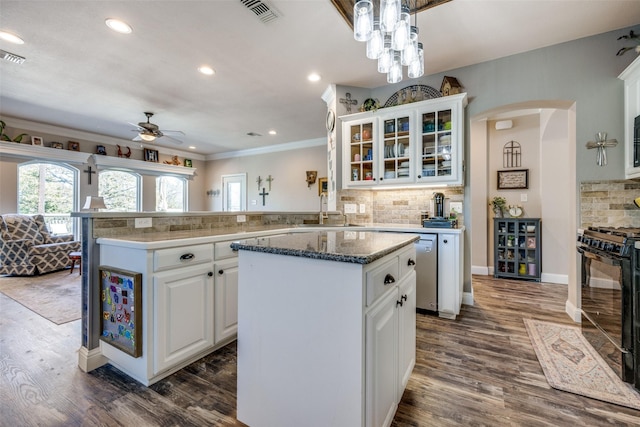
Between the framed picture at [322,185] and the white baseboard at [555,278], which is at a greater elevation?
the framed picture at [322,185]

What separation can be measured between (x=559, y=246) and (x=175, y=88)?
571 cm

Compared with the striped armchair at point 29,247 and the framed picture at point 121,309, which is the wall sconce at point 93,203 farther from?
the framed picture at point 121,309

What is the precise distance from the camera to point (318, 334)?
1164 millimetres

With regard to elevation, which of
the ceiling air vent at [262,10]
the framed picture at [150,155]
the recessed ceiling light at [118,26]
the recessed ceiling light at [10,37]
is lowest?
the framed picture at [150,155]

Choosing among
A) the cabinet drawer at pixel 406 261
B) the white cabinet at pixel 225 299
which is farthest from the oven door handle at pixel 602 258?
the white cabinet at pixel 225 299

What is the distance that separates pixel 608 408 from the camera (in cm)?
154

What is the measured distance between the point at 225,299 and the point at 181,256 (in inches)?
20.3

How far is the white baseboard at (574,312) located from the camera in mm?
2686

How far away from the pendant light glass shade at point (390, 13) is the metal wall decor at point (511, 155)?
3842 mm

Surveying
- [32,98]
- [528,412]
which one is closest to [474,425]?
[528,412]

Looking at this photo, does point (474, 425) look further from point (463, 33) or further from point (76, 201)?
point (76, 201)

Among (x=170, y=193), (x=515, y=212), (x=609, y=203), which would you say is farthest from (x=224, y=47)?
(x=170, y=193)

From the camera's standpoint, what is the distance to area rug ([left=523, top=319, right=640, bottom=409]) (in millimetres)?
1655

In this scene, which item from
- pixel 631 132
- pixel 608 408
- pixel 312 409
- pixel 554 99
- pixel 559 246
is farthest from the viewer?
pixel 559 246
